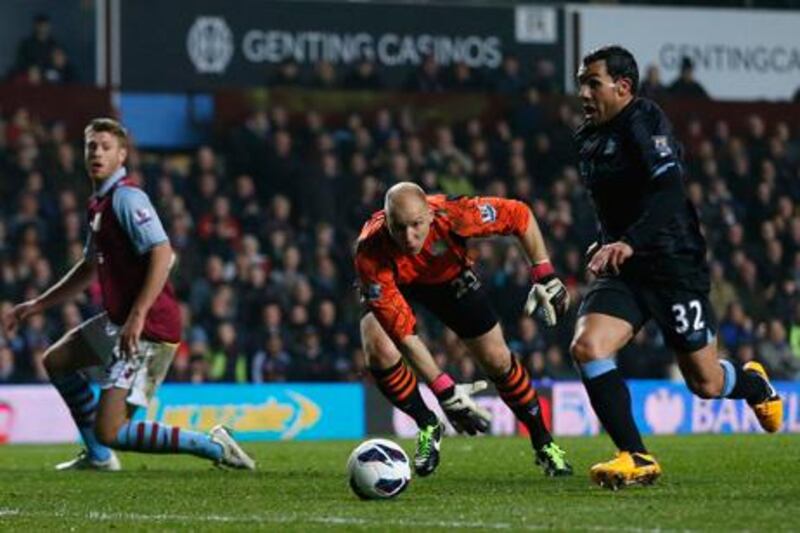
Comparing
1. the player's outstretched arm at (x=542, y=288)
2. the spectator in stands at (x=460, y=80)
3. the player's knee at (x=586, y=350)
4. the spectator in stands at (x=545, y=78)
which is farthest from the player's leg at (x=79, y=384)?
the spectator in stands at (x=545, y=78)

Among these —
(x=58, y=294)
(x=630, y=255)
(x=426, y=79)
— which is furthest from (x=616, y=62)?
(x=426, y=79)

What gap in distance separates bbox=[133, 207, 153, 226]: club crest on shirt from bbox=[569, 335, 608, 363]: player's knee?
3.24 m

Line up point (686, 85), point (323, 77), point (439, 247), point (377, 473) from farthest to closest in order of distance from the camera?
point (686, 85), point (323, 77), point (439, 247), point (377, 473)

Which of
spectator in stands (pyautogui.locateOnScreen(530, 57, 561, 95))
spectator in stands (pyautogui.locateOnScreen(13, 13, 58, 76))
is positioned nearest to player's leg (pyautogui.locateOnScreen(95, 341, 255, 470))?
spectator in stands (pyautogui.locateOnScreen(13, 13, 58, 76))

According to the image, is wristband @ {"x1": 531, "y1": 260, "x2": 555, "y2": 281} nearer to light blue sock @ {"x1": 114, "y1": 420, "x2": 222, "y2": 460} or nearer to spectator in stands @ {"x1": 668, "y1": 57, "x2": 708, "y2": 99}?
light blue sock @ {"x1": 114, "y1": 420, "x2": 222, "y2": 460}

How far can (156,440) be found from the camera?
12312 millimetres

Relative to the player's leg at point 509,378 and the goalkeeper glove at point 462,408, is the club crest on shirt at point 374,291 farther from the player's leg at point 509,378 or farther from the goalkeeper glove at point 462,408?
the player's leg at point 509,378

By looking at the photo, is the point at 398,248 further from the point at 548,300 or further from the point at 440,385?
the point at 548,300

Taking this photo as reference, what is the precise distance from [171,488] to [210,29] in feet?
49.0

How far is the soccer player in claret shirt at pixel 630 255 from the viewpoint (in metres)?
10.1

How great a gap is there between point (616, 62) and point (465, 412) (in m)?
2.19

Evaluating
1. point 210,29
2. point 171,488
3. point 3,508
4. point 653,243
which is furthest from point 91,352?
point 210,29

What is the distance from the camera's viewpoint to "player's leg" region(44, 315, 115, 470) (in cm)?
1271

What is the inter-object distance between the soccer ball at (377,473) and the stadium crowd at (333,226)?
11.2 meters
